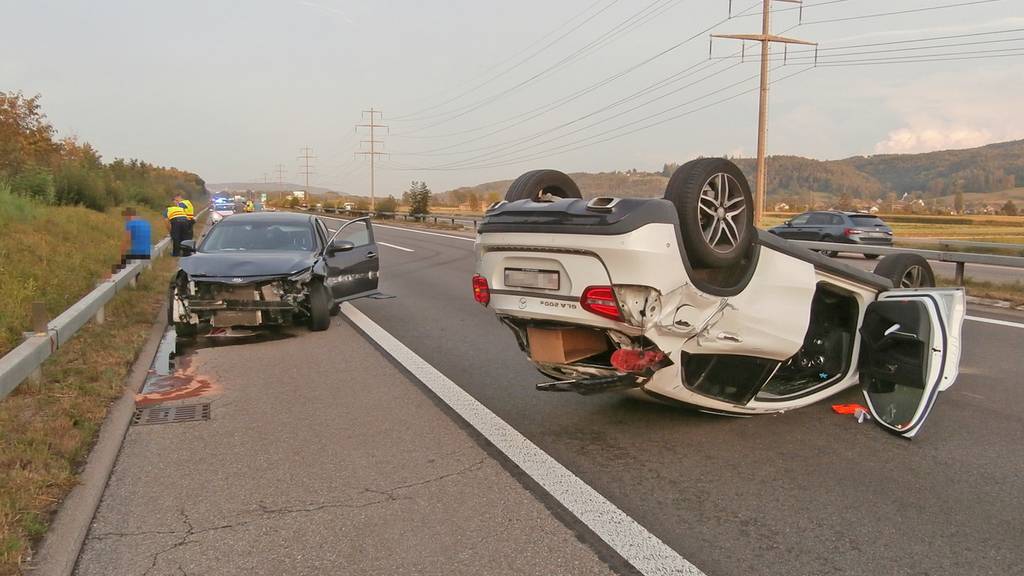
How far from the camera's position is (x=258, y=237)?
10.2 meters

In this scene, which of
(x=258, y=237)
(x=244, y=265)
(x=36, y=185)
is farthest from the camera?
(x=36, y=185)

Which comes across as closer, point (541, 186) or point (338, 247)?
point (541, 186)

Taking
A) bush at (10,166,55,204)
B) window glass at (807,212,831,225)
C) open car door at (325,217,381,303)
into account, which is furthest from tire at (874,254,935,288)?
bush at (10,166,55,204)

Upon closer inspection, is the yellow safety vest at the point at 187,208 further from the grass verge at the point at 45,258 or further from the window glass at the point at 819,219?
the window glass at the point at 819,219

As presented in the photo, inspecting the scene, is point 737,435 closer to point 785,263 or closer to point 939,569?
point 785,263

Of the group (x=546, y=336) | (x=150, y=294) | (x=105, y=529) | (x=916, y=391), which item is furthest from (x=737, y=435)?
(x=150, y=294)

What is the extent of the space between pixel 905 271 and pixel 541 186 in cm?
335

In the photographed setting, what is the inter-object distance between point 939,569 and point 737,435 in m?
1.94

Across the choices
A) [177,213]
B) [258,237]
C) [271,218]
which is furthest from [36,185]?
[258,237]

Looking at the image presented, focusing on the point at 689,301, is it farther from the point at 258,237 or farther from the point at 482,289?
the point at 258,237

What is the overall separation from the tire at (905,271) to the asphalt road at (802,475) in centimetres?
97

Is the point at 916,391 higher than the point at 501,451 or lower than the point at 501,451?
higher

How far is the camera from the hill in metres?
116

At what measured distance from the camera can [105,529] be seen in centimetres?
374
